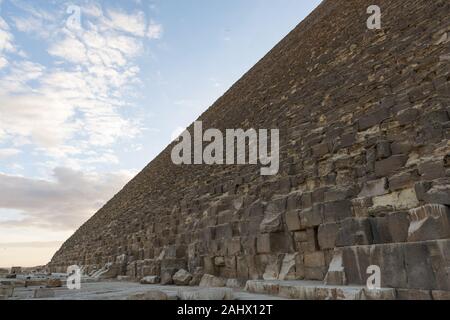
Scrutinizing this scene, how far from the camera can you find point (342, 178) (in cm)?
491

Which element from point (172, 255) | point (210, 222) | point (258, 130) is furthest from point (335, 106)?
point (172, 255)

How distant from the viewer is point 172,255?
8.51 m

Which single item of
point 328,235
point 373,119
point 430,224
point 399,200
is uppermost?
point 373,119

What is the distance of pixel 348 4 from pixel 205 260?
26.0 feet

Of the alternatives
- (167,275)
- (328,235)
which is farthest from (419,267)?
(167,275)

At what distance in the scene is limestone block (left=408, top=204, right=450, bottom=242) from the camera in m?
3.19

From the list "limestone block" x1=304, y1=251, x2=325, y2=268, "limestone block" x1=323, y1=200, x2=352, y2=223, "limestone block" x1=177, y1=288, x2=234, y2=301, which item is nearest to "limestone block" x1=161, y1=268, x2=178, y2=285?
"limestone block" x1=304, y1=251, x2=325, y2=268

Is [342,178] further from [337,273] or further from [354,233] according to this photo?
[337,273]

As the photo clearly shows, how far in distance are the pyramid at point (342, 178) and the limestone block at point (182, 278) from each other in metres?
0.36

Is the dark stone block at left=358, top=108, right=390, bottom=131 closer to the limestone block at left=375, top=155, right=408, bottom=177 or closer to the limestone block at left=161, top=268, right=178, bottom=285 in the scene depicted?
the limestone block at left=375, top=155, right=408, bottom=177

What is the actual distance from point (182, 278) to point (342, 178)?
12.9 ft

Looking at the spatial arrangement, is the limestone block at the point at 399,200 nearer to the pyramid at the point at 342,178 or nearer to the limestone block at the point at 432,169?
the pyramid at the point at 342,178

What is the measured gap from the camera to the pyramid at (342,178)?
11.7 feet

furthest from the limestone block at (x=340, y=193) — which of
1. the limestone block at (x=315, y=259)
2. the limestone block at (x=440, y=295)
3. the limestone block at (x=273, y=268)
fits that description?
the limestone block at (x=440, y=295)
